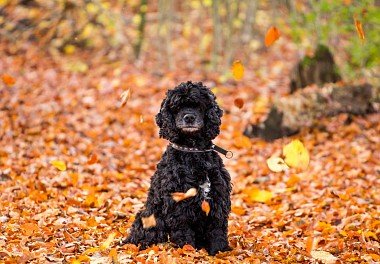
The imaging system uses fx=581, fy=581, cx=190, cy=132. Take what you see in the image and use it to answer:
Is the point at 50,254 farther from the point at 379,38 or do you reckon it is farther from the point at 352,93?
the point at 379,38

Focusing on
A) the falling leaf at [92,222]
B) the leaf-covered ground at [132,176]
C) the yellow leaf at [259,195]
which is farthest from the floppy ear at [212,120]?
the yellow leaf at [259,195]

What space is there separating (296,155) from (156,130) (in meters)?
2.84

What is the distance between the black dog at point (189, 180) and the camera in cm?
512

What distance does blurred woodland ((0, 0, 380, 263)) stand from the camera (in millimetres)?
5824

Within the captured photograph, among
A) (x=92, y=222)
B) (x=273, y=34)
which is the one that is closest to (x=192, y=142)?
(x=92, y=222)

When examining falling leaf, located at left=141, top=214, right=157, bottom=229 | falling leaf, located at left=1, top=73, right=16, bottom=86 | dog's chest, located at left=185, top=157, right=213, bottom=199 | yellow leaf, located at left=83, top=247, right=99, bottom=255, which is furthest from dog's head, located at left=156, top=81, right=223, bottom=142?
falling leaf, located at left=1, top=73, right=16, bottom=86

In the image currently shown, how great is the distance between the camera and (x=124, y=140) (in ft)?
33.5

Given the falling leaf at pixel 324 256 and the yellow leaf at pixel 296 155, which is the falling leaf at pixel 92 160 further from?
the falling leaf at pixel 324 256

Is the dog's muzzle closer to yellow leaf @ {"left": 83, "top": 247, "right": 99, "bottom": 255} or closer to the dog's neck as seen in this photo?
the dog's neck

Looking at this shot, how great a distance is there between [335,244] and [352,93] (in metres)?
5.35

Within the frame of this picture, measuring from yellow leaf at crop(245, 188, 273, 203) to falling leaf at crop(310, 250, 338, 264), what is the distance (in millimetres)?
2304

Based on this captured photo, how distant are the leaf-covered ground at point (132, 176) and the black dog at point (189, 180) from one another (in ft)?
0.62

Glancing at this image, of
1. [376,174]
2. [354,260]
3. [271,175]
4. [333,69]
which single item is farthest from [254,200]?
[333,69]

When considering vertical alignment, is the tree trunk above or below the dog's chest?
above
